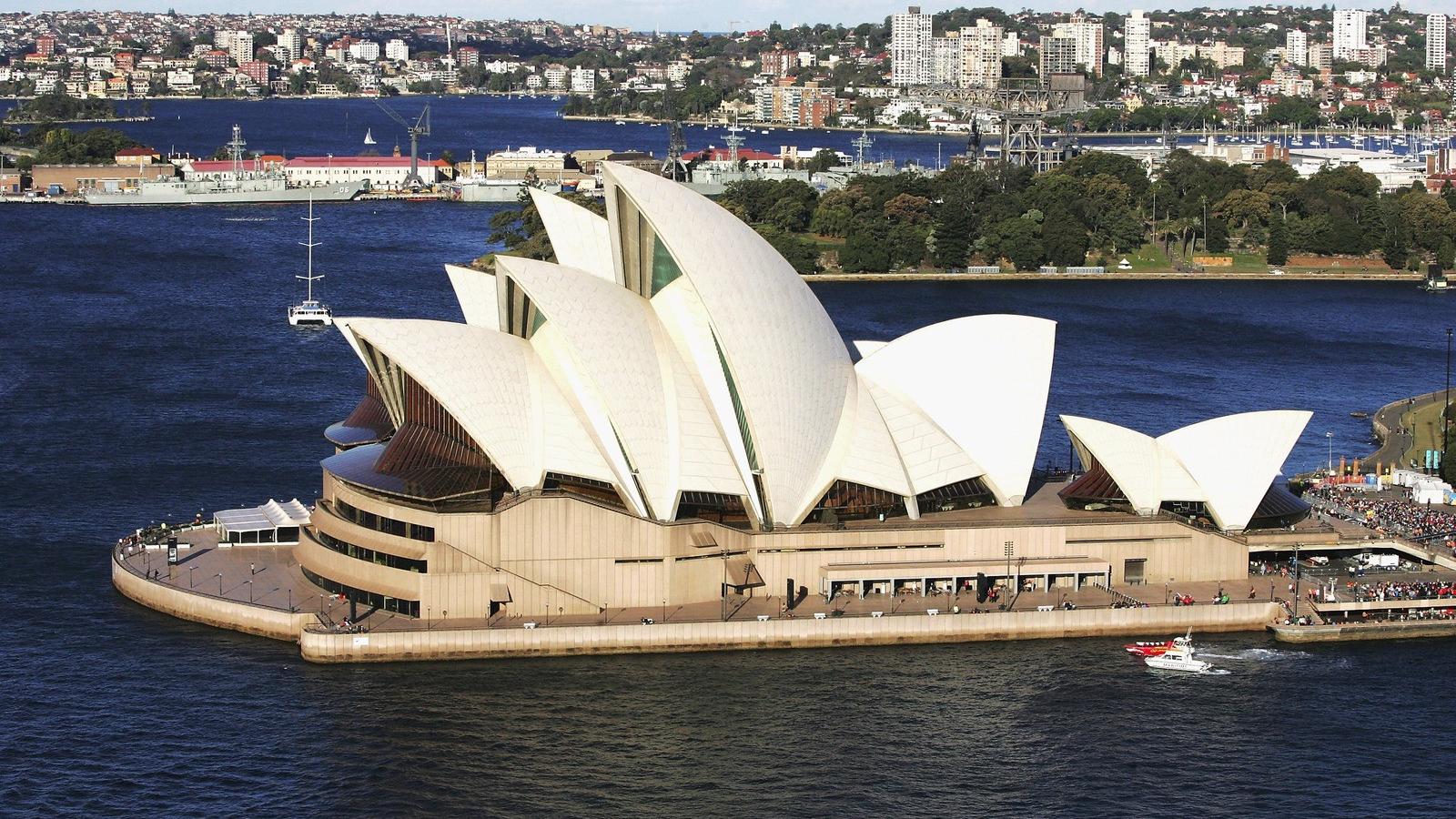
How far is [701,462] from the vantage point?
38125mm

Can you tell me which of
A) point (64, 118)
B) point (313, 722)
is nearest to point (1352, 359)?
point (313, 722)

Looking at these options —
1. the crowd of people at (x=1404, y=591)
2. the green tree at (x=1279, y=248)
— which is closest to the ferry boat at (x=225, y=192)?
the green tree at (x=1279, y=248)

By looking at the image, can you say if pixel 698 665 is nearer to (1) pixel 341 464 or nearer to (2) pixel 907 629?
(2) pixel 907 629

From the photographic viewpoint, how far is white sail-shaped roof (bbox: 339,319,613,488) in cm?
3762

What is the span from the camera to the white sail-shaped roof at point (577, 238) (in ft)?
137

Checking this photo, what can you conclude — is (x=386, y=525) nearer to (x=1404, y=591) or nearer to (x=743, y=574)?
(x=743, y=574)

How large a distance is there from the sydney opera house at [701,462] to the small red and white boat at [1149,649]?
2572 millimetres

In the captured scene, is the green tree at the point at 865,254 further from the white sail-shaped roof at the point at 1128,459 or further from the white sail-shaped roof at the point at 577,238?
the white sail-shaped roof at the point at 1128,459

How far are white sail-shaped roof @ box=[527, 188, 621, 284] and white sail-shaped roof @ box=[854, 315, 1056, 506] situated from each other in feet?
18.8

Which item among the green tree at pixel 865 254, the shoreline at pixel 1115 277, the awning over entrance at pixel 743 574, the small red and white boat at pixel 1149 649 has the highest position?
the green tree at pixel 865 254

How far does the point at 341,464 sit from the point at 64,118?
547ft

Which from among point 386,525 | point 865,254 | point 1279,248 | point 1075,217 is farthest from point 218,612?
point 1279,248

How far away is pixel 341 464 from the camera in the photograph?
Result: 39.7 m

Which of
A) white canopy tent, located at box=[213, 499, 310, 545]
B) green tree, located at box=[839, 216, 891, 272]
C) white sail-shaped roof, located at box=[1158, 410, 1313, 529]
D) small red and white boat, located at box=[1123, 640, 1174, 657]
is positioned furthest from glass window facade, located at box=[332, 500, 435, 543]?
green tree, located at box=[839, 216, 891, 272]
